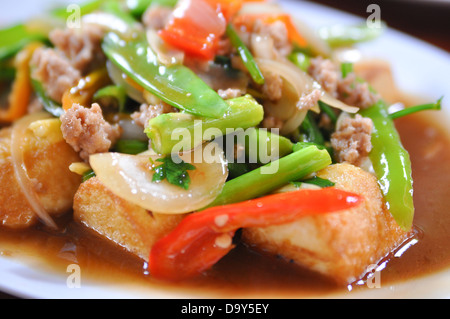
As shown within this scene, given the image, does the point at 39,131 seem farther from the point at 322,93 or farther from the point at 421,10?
the point at 421,10

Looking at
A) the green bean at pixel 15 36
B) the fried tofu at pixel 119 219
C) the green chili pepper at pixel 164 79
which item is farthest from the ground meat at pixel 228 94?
the green bean at pixel 15 36

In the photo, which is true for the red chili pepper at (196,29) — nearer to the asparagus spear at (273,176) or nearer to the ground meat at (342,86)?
the ground meat at (342,86)

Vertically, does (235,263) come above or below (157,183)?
below

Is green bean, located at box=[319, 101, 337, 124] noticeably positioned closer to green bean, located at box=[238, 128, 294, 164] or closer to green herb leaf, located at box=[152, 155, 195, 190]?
green bean, located at box=[238, 128, 294, 164]

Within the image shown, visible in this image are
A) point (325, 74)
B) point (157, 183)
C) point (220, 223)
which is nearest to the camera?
point (220, 223)

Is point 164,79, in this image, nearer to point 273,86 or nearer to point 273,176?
point 273,86

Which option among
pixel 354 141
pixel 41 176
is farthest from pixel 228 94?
pixel 41 176

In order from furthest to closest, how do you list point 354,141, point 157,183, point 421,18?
1. point 421,18
2. point 354,141
3. point 157,183
